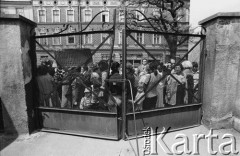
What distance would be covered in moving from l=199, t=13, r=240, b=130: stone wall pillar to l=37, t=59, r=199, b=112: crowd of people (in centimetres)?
50

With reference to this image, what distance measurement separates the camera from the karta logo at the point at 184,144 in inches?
115

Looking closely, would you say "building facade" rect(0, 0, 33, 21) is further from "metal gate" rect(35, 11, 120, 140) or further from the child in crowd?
the child in crowd

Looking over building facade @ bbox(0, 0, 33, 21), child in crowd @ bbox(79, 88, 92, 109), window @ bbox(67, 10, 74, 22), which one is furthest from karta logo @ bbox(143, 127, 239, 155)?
building facade @ bbox(0, 0, 33, 21)

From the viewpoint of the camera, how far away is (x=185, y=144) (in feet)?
10.2

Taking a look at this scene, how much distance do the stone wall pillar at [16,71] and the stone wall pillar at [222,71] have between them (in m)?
4.13

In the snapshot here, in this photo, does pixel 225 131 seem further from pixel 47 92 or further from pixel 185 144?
pixel 47 92

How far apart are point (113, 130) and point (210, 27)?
3.21 metres

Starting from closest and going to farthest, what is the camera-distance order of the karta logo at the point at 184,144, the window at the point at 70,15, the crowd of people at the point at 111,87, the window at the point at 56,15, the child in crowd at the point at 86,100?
the karta logo at the point at 184,144
the crowd of people at the point at 111,87
the child in crowd at the point at 86,100
the window at the point at 56,15
the window at the point at 70,15

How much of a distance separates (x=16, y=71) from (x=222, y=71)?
4.52 meters

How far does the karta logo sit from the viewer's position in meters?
2.91

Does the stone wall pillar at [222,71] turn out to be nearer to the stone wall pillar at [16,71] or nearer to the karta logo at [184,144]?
the karta logo at [184,144]

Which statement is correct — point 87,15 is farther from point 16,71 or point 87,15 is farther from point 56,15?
point 16,71

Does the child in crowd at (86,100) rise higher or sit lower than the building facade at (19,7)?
lower

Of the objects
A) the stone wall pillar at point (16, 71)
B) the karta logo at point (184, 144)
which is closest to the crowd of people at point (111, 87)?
the stone wall pillar at point (16, 71)
